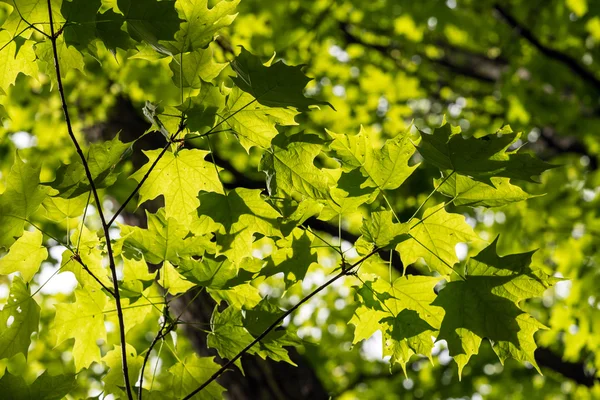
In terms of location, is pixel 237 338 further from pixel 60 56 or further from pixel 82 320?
pixel 60 56

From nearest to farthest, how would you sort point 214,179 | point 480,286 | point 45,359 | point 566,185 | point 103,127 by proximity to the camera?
point 480,286 < point 214,179 < point 103,127 < point 566,185 < point 45,359

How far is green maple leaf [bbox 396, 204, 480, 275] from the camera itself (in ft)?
4.49

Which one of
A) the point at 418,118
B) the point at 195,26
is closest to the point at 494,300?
the point at 195,26

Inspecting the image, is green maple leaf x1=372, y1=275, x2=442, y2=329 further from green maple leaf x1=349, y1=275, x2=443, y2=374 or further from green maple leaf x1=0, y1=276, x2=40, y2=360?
green maple leaf x1=0, y1=276, x2=40, y2=360

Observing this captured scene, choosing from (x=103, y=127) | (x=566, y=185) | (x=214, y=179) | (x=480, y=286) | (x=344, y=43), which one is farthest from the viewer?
(x=344, y=43)

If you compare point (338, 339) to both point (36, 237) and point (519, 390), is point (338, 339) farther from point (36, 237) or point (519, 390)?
point (36, 237)

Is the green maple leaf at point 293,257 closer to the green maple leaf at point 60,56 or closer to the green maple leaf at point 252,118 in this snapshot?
the green maple leaf at point 252,118

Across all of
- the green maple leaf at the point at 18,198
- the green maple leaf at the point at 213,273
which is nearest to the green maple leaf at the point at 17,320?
the green maple leaf at the point at 18,198

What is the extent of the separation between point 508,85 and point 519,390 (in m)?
3.97

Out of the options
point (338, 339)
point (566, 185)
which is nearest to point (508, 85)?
point (566, 185)

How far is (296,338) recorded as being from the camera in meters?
1.38

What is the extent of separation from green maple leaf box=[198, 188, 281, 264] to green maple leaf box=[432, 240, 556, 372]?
432mm

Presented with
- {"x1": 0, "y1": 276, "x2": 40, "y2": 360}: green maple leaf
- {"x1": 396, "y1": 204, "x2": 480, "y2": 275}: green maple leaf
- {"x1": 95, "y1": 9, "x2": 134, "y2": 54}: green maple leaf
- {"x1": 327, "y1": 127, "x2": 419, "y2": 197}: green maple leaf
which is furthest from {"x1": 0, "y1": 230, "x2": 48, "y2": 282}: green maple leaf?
{"x1": 396, "y1": 204, "x2": 480, "y2": 275}: green maple leaf

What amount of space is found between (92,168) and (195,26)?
395 millimetres
